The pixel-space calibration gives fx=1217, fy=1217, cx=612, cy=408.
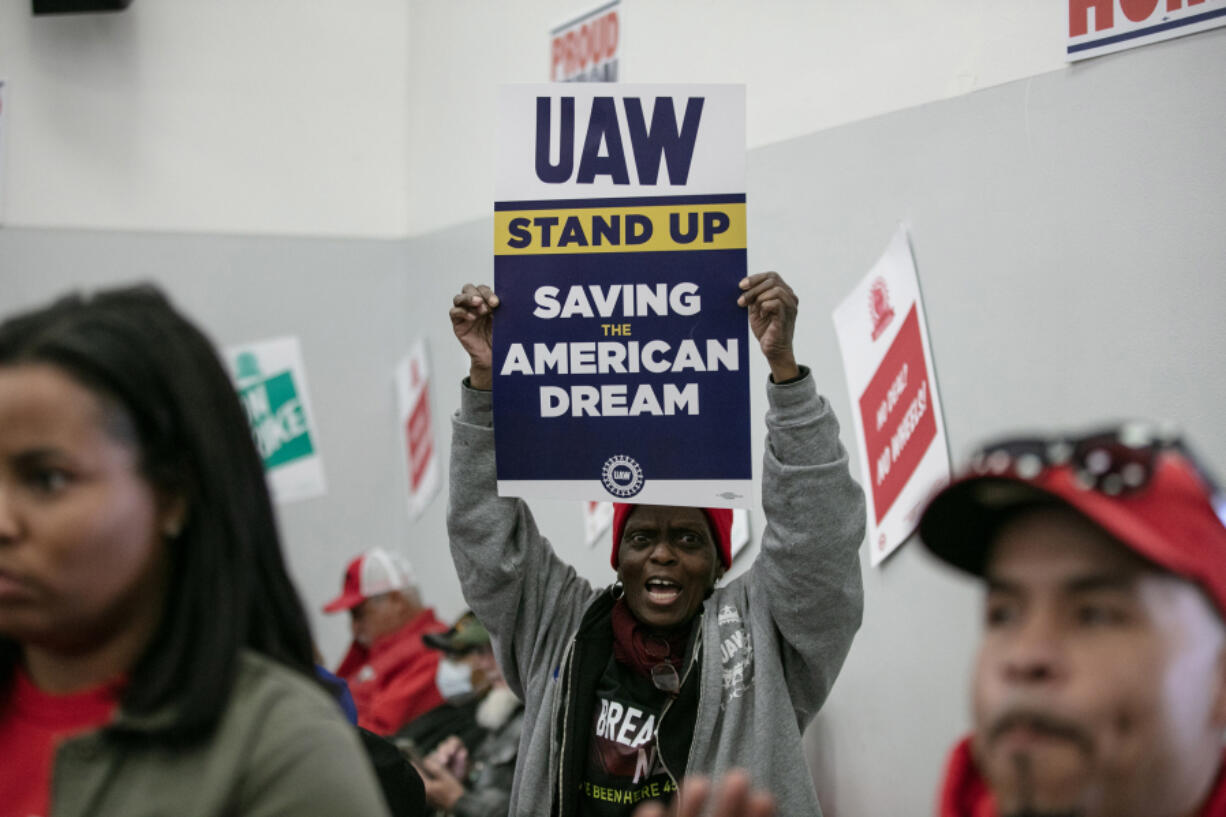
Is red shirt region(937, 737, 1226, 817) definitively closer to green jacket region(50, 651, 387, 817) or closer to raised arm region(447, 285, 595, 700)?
green jacket region(50, 651, 387, 817)

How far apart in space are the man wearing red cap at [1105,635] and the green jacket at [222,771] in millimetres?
481

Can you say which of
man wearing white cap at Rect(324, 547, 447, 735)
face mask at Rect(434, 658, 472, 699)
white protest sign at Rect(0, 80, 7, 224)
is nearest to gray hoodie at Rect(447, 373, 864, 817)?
face mask at Rect(434, 658, 472, 699)

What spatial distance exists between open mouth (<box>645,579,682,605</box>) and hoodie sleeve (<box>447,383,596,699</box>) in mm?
143

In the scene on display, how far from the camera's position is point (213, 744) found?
902 mm

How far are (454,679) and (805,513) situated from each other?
2006mm

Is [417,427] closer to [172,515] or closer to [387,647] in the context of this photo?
[387,647]

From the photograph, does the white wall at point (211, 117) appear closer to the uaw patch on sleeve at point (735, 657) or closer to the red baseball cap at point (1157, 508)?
the uaw patch on sleeve at point (735, 657)

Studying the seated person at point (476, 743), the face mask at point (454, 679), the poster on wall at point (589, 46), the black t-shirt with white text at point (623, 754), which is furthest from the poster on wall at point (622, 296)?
the poster on wall at point (589, 46)

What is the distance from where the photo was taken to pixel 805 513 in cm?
175

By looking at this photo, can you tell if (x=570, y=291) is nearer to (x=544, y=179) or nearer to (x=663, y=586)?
(x=544, y=179)

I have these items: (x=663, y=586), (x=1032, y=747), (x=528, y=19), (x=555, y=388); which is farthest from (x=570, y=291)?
(x=528, y=19)

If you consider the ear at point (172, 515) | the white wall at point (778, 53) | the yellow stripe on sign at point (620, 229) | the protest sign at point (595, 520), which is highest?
the white wall at point (778, 53)

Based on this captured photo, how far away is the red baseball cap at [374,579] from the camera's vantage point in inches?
165

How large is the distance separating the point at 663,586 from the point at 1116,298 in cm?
101
